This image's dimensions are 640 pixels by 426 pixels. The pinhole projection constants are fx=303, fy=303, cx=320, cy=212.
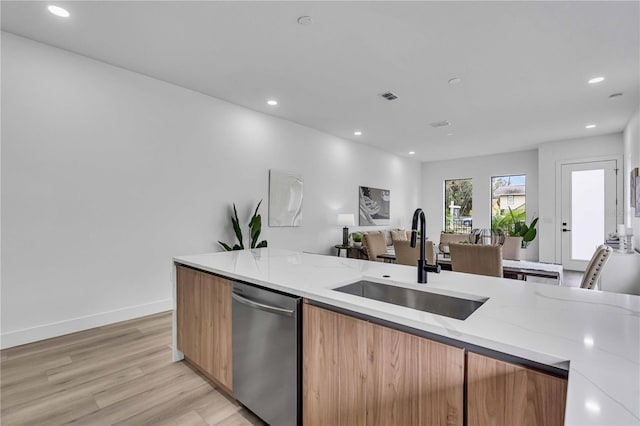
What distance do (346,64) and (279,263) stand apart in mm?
2217

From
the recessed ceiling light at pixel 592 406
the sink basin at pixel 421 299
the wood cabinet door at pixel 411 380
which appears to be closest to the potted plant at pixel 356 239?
the sink basin at pixel 421 299

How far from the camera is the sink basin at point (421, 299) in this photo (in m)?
1.33

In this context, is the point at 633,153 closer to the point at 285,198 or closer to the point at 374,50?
the point at 374,50

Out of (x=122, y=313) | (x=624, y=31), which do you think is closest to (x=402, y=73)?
(x=624, y=31)

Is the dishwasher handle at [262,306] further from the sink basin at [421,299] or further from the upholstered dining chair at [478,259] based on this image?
the upholstered dining chair at [478,259]

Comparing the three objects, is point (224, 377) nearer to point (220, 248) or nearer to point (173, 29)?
point (220, 248)

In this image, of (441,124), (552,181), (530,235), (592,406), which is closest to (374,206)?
(441,124)

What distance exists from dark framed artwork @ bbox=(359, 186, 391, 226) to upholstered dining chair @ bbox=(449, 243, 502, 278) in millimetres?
3501

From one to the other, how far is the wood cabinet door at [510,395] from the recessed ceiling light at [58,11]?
3.44m

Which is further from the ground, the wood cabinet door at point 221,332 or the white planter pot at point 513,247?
the white planter pot at point 513,247

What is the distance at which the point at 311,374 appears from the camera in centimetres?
135

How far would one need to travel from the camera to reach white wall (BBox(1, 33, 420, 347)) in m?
2.67

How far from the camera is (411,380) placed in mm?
1027

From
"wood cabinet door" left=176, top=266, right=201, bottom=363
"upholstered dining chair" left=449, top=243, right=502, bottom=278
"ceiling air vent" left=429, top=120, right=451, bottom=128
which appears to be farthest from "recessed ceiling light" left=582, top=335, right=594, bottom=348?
"ceiling air vent" left=429, top=120, right=451, bottom=128
